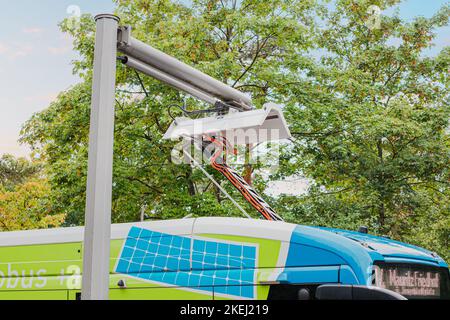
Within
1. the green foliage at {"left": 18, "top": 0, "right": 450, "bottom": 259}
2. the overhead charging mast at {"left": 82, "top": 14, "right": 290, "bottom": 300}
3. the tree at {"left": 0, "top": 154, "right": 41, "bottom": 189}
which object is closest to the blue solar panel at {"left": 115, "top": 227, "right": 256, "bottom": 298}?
the overhead charging mast at {"left": 82, "top": 14, "right": 290, "bottom": 300}

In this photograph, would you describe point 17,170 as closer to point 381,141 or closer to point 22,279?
point 381,141

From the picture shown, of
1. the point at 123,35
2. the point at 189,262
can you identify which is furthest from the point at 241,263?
the point at 123,35

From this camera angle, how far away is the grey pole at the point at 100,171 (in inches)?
174

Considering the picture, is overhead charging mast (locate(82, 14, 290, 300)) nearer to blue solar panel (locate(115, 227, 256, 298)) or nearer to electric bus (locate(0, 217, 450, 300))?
electric bus (locate(0, 217, 450, 300))

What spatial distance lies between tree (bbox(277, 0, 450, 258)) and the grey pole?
42.4 feet

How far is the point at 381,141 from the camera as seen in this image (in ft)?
63.9

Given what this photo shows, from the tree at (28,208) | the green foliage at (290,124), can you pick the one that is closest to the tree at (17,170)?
the tree at (28,208)

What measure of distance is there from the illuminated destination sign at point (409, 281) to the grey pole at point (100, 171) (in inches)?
124

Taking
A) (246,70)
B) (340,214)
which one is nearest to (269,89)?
(246,70)

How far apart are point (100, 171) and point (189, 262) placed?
Answer: 300 centimetres

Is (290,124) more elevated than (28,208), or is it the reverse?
(290,124)

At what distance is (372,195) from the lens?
1828 cm

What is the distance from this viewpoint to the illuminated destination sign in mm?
6523
